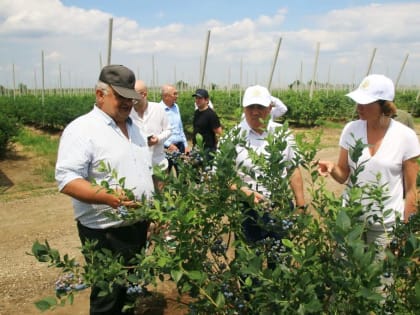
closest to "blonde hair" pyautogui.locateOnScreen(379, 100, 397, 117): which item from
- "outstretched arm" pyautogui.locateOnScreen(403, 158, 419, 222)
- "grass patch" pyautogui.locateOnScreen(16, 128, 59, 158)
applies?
"outstretched arm" pyautogui.locateOnScreen(403, 158, 419, 222)

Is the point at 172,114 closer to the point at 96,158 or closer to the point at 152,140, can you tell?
the point at 152,140

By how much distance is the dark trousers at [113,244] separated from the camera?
2283 millimetres

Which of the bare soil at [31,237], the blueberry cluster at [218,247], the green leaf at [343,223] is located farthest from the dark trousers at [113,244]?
the green leaf at [343,223]

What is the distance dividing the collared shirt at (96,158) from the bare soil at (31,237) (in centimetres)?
55

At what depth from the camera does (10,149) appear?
9648 mm

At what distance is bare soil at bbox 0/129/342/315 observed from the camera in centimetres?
340

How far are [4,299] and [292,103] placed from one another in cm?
1547

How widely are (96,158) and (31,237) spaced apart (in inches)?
132

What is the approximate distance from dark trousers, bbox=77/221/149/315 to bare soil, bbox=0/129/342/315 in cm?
29

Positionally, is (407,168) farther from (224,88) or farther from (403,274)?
(224,88)

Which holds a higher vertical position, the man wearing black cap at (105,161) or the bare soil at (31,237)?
the man wearing black cap at (105,161)

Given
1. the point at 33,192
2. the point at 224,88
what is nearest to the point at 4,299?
the point at 33,192

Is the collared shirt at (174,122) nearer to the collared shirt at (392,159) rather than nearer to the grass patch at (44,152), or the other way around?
the collared shirt at (392,159)

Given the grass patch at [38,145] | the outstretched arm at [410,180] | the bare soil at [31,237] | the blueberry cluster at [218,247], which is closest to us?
the blueberry cluster at [218,247]
